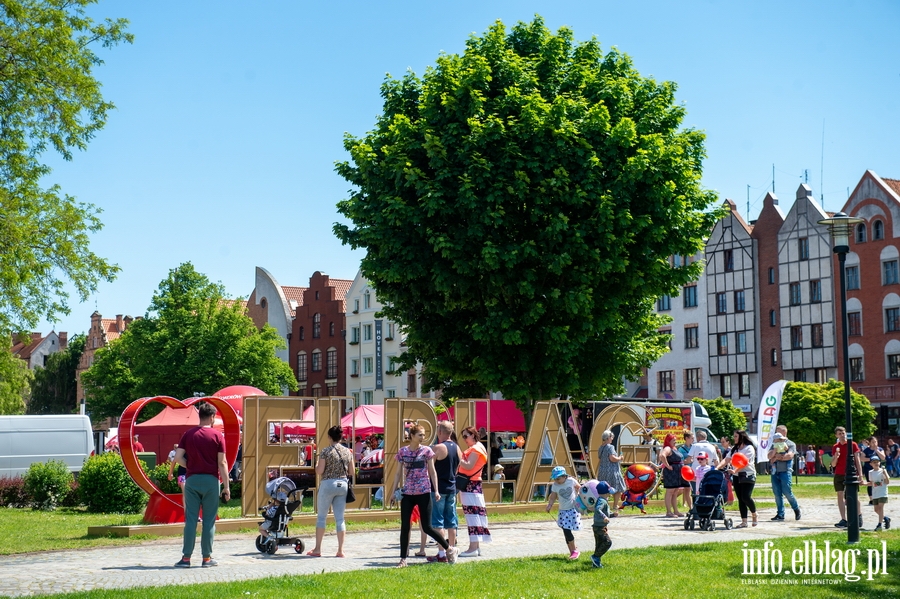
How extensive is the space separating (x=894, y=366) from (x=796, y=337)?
6738 millimetres

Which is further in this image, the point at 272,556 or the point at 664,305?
the point at 664,305

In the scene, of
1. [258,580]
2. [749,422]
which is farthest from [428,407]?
[749,422]

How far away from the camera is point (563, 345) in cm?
2831

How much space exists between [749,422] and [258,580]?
5895cm

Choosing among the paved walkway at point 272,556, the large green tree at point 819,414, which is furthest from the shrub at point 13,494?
the large green tree at point 819,414

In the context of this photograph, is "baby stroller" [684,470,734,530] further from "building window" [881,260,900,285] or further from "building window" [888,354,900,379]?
"building window" [881,260,900,285]

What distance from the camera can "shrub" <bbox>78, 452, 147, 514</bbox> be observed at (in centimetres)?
2448

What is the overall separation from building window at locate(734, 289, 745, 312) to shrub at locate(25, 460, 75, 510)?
5111 centimetres

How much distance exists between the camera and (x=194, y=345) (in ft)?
209

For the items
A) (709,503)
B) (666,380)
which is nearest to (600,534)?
(709,503)

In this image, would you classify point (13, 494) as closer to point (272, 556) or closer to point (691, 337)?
point (272, 556)

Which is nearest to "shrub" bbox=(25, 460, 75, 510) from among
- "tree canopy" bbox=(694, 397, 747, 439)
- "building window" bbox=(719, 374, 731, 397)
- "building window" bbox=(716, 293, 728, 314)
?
"tree canopy" bbox=(694, 397, 747, 439)

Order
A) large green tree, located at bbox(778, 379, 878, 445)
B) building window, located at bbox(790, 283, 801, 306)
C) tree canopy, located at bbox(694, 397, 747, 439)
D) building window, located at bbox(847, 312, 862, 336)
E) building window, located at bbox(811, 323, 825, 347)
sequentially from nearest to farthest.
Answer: large green tree, located at bbox(778, 379, 878, 445)
tree canopy, located at bbox(694, 397, 747, 439)
building window, located at bbox(847, 312, 862, 336)
building window, located at bbox(811, 323, 825, 347)
building window, located at bbox(790, 283, 801, 306)

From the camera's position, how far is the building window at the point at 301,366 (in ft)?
278
